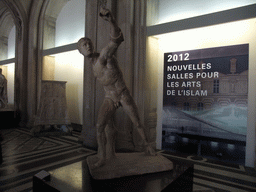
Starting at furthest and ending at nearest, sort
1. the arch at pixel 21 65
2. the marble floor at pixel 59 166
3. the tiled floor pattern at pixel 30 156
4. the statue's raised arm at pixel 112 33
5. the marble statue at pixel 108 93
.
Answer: the arch at pixel 21 65, the tiled floor pattern at pixel 30 156, the marble floor at pixel 59 166, the marble statue at pixel 108 93, the statue's raised arm at pixel 112 33

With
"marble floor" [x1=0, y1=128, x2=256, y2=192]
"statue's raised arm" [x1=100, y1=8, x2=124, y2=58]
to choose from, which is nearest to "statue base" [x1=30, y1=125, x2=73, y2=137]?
"marble floor" [x1=0, y1=128, x2=256, y2=192]

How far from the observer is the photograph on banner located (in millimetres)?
3777

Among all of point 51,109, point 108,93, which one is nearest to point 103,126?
point 108,93

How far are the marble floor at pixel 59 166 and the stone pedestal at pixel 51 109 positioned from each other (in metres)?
0.61

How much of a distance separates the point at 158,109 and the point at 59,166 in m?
2.59

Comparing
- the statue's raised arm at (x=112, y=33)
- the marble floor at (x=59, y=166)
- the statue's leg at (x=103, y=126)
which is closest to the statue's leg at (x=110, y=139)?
the statue's leg at (x=103, y=126)

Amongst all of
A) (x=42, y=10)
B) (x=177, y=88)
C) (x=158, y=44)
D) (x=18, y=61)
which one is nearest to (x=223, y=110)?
(x=177, y=88)

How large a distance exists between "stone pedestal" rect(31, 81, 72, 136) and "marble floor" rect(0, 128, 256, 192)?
0.61m

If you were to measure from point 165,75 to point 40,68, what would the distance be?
5.41 meters

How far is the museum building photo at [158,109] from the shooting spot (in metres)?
2.23

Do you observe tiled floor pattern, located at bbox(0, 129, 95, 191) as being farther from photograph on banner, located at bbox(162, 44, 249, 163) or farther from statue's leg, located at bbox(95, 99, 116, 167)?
photograph on banner, located at bbox(162, 44, 249, 163)

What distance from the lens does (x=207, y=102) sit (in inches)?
163

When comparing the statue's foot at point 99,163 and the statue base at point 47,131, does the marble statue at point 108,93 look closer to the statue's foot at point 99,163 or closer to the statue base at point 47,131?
the statue's foot at point 99,163

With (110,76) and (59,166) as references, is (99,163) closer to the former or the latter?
(110,76)
